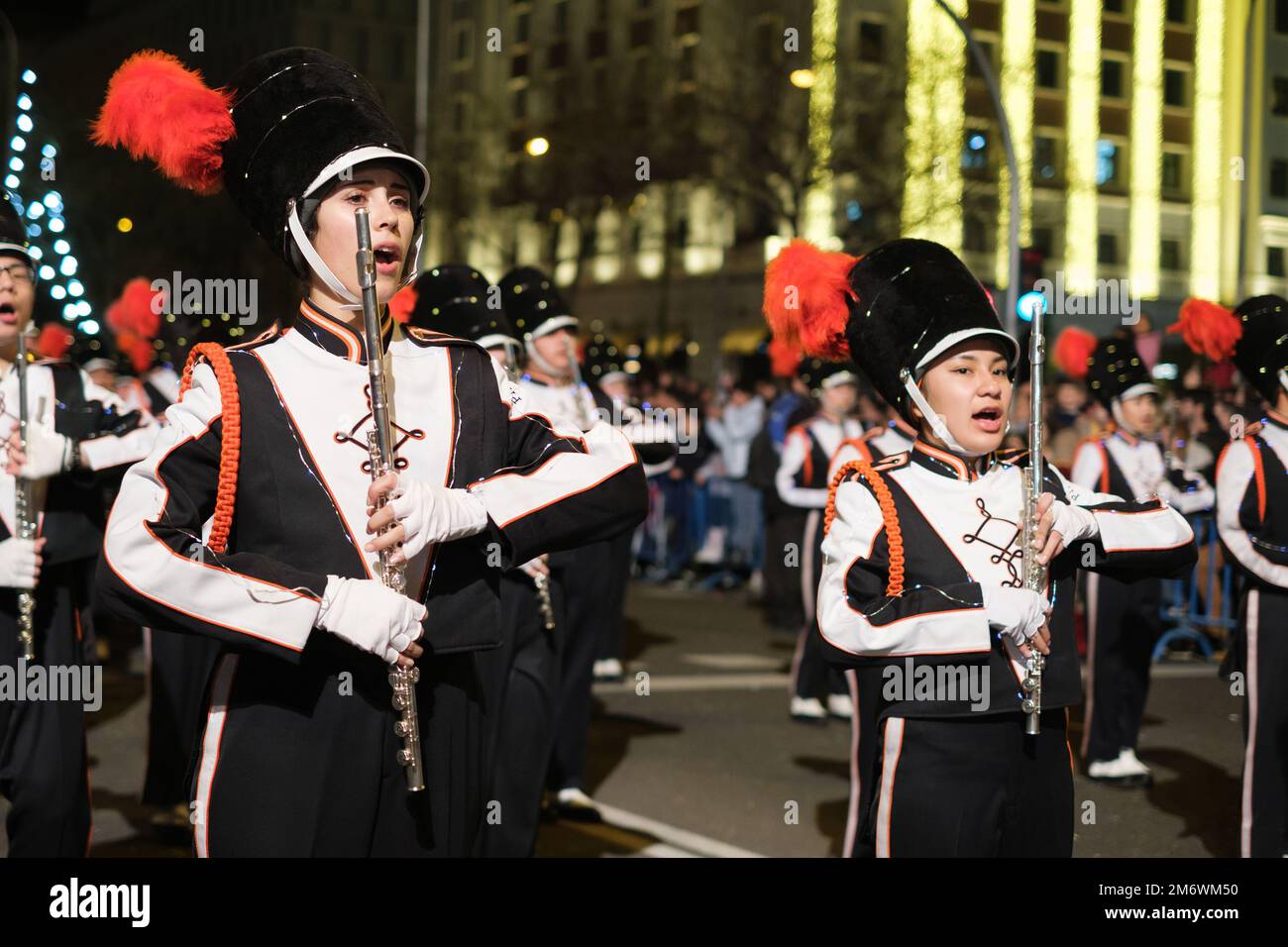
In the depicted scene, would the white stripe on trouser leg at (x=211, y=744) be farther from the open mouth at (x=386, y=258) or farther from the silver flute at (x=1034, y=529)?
the silver flute at (x=1034, y=529)

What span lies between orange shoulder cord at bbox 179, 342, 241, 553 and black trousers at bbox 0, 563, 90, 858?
7.02 feet

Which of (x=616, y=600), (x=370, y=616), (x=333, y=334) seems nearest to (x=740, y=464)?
(x=616, y=600)

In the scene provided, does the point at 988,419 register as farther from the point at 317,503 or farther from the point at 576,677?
the point at 576,677

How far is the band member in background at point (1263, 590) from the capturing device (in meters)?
5.75

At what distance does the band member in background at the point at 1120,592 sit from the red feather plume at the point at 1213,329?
1.77 meters

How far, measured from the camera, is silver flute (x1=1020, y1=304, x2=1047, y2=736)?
157 inches

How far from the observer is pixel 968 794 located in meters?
4.05

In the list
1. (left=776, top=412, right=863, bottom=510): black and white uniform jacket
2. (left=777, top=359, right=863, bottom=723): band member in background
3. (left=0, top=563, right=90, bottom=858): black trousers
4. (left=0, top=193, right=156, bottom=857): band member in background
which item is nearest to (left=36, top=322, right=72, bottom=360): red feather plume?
(left=0, top=193, right=156, bottom=857): band member in background

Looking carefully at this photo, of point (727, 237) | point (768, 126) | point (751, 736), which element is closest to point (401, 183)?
point (751, 736)

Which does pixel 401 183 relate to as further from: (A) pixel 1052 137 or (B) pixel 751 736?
(A) pixel 1052 137

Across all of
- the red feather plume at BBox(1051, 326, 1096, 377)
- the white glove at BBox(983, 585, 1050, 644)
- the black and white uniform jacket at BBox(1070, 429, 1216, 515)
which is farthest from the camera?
the red feather plume at BBox(1051, 326, 1096, 377)

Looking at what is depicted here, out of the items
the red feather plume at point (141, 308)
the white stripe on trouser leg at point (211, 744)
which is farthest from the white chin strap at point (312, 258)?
the red feather plume at point (141, 308)

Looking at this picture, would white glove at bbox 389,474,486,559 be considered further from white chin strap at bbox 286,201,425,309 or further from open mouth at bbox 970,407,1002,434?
open mouth at bbox 970,407,1002,434
